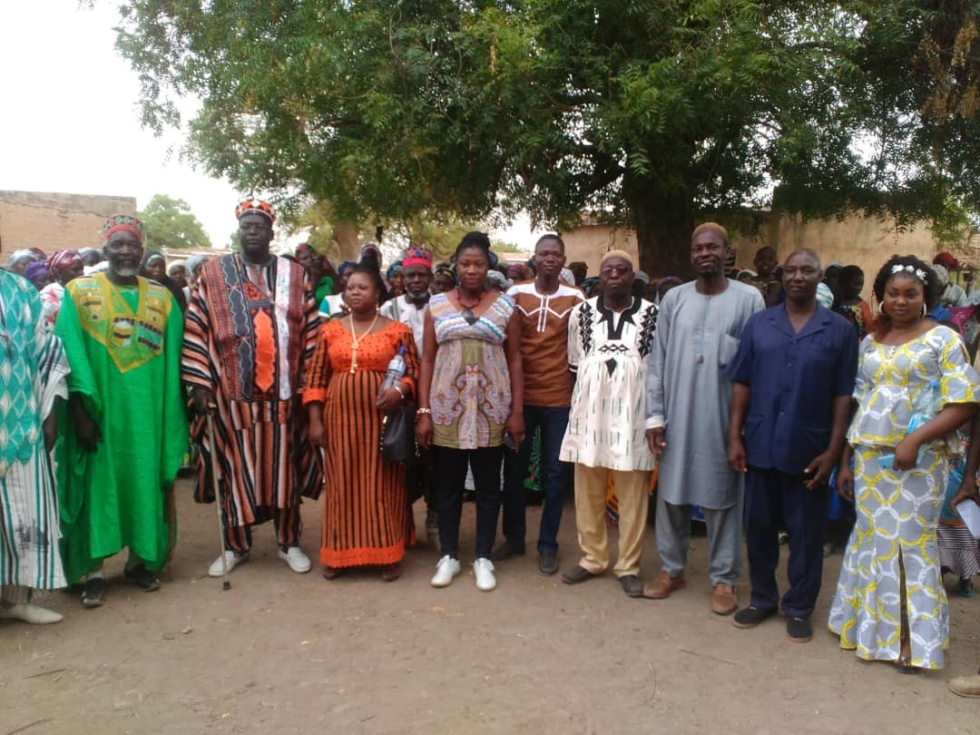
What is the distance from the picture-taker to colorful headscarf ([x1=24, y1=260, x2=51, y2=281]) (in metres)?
6.98

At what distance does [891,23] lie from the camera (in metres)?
6.04

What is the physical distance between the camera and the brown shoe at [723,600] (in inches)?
163

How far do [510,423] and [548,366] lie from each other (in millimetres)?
433

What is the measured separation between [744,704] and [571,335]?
215 centimetres

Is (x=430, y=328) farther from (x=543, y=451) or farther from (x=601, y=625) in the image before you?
(x=601, y=625)

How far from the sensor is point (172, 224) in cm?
4722

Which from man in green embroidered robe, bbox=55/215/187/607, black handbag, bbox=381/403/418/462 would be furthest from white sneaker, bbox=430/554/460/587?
man in green embroidered robe, bbox=55/215/187/607

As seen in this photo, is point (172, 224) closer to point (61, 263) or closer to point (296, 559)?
point (61, 263)

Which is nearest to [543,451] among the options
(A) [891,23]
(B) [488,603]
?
(B) [488,603]

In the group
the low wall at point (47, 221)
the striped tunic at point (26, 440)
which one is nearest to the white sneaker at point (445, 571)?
the striped tunic at point (26, 440)

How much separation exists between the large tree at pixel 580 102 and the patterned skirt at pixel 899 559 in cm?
315

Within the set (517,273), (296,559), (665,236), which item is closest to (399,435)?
(296,559)

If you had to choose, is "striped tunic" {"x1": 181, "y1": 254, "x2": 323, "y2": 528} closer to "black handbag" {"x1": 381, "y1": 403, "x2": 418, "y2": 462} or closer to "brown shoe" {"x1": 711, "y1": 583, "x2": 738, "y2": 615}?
"black handbag" {"x1": 381, "y1": 403, "x2": 418, "y2": 462}

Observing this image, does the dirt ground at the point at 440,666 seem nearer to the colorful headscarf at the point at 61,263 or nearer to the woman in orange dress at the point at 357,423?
the woman in orange dress at the point at 357,423
